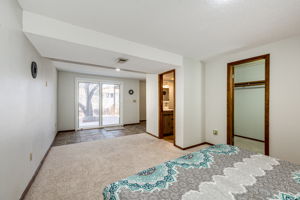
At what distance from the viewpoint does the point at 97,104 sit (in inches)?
215

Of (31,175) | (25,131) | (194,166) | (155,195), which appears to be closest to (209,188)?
(194,166)

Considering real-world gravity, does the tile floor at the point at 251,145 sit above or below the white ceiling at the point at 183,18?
below

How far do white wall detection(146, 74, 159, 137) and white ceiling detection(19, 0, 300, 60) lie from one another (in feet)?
6.59

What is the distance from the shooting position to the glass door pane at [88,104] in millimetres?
5129

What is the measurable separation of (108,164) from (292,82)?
3824 millimetres

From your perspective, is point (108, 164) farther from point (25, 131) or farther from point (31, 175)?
point (25, 131)

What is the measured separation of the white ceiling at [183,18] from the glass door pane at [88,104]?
3.88m

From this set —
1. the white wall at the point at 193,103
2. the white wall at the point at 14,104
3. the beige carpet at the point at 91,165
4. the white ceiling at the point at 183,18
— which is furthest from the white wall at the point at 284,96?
the white wall at the point at 14,104

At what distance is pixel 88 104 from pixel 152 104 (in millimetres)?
2990

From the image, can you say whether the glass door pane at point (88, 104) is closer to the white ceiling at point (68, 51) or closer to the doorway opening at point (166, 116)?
the white ceiling at point (68, 51)

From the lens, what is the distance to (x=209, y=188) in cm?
97

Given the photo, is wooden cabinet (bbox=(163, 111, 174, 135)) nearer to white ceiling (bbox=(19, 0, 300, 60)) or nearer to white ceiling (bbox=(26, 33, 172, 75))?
white ceiling (bbox=(26, 33, 172, 75))

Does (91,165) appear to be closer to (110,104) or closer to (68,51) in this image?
(68,51)

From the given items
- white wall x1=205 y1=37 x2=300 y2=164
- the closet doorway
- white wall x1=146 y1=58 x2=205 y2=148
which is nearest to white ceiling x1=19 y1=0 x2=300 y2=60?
white wall x1=205 y1=37 x2=300 y2=164
